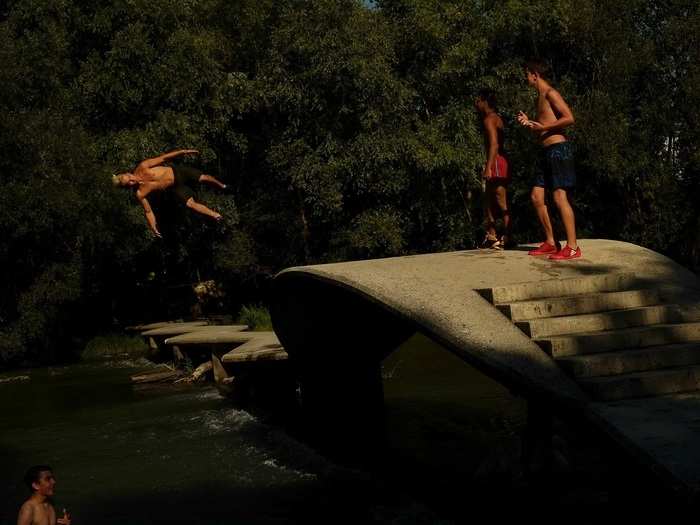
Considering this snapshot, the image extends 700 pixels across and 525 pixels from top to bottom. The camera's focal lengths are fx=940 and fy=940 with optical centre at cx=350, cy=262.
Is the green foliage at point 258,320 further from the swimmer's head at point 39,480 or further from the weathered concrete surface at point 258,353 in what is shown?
the swimmer's head at point 39,480

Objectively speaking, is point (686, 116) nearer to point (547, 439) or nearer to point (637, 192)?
point (637, 192)

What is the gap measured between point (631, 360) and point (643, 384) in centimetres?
35

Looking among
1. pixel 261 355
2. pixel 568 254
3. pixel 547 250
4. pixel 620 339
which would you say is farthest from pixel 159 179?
pixel 620 339

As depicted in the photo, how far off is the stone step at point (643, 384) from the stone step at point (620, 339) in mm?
457

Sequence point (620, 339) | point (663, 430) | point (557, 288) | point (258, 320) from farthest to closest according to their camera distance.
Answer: point (258, 320) → point (557, 288) → point (620, 339) → point (663, 430)

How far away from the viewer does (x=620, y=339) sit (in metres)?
7.53

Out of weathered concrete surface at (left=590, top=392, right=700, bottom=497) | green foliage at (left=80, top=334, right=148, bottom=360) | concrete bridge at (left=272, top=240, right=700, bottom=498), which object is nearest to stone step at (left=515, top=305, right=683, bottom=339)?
concrete bridge at (left=272, top=240, right=700, bottom=498)

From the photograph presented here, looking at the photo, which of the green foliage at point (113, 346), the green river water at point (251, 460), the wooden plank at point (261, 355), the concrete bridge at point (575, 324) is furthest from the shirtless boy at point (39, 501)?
the green foliage at point (113, 346)

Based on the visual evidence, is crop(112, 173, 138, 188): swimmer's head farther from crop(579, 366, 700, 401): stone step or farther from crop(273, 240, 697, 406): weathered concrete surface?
crop(579, 366, 700, 401): stone step

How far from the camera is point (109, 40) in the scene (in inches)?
1214

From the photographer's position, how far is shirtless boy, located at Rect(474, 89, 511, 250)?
1076 centimetres

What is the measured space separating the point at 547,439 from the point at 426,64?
977 inches

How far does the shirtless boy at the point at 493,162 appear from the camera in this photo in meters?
10.8

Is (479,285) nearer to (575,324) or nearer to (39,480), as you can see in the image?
(575,324)
